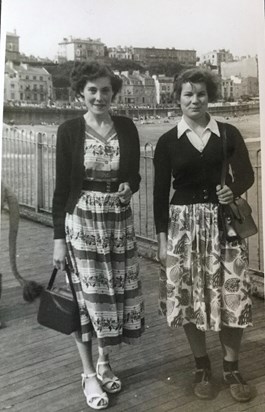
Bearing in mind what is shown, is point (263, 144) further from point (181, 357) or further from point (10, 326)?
point (10, 326)

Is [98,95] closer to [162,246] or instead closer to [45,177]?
[45,177]

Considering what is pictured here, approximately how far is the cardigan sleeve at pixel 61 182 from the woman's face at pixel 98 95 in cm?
8

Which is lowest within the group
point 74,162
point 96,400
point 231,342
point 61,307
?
point 96,400

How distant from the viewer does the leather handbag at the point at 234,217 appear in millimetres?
1208

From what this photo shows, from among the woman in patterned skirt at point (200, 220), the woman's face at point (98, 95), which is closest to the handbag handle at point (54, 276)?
the woman in patterned skirt at point (200, 220)

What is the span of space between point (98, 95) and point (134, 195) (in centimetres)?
25

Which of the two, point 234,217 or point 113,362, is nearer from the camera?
point 234,217

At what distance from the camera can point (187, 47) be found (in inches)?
48.4

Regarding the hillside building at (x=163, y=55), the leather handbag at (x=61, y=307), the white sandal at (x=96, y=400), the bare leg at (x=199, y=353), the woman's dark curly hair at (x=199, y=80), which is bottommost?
the white sandal at (x=96, y=400)

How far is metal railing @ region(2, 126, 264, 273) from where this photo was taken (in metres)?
1.26

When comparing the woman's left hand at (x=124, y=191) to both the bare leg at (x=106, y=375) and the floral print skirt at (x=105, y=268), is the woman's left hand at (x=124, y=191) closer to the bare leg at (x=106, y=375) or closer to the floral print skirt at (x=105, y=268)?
the floral print skirt at (x=105, y=268)

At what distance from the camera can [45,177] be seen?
52.7 inches

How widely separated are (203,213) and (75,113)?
38 centimetres

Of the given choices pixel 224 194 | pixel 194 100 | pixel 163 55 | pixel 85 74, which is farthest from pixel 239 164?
pixel 85 74
